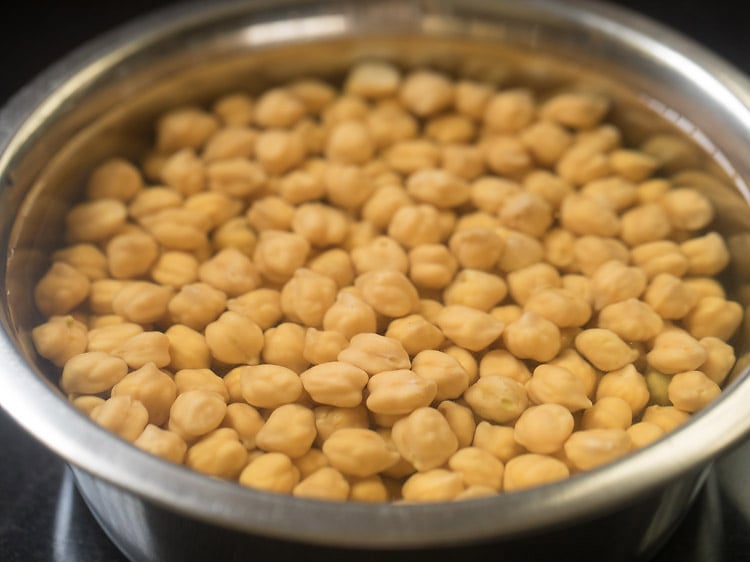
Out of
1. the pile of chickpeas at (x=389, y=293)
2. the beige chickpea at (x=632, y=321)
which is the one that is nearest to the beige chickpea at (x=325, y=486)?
the pile of chickpeas at (x=389, y=293)

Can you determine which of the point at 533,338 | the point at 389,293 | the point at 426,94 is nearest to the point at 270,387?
the point at 389,293

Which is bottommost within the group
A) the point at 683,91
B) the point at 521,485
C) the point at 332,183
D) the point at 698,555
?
the point at 698,555

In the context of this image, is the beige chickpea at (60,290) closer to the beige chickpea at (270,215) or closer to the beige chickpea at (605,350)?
the beige chickpea at (270,215)

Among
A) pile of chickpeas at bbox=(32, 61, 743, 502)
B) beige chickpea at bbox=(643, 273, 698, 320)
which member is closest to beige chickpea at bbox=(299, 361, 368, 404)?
pile of chickpeas at bbox=(32, 61, 743, 502)

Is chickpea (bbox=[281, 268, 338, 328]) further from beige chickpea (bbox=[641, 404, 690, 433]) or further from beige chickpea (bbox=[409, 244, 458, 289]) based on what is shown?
beige chickpea (bbox=[641, 404, 690, 433])

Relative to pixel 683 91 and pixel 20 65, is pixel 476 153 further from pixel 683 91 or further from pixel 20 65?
pixel 20 65

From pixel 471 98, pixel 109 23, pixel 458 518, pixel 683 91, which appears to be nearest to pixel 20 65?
pixel 109 23

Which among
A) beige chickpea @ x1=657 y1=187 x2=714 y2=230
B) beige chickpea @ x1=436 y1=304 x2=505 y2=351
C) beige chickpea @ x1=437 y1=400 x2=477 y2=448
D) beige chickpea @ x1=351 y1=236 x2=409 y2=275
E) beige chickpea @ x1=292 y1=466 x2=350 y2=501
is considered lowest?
beige chickpea @ x1=292 y1=466 x2=350 y2=501
